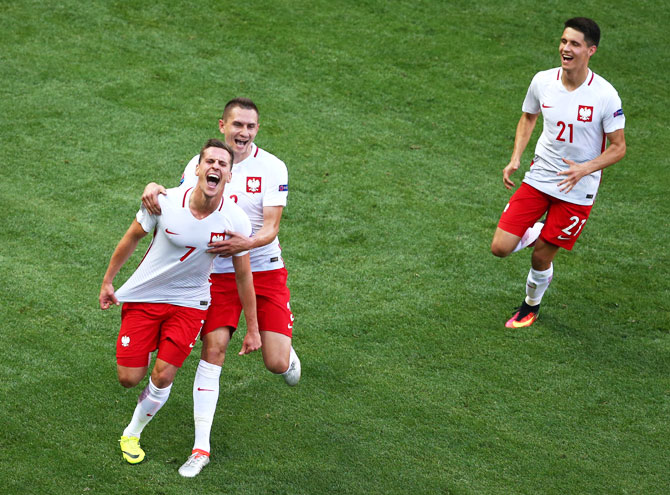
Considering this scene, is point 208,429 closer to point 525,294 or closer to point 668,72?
point 525,294

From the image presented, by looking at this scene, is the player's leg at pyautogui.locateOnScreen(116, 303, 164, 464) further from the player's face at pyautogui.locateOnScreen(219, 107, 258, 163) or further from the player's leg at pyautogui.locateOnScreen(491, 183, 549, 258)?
the player's leg at pyautogui.locateOnScreen(491, 183, 549, 258)

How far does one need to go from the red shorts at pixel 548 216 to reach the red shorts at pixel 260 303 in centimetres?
227

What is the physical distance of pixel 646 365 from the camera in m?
6.56

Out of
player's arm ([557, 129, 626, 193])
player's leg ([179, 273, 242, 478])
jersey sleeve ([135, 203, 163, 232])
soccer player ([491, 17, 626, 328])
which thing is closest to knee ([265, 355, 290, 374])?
player's leg ([179, 273, 242, 478])

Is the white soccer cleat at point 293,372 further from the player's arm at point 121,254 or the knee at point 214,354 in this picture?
the player's arm at point 121,254

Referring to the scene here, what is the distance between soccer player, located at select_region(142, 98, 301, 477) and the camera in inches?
202

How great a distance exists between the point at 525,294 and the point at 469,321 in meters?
0.82

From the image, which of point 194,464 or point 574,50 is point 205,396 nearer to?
point 194,464

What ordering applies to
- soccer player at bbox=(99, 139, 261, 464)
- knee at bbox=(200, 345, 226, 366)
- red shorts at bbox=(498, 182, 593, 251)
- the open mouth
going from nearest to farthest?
the open mouth
soccer player at bbox=(99, 139, 261, 464)
knee at bbox=(200, 345, 226, 366)
red shorts at bbox=(498, 182, 593, 251)

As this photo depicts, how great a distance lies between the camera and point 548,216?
6.94 m

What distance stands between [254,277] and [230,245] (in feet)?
2.63

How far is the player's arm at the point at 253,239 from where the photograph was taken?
15.9 feet

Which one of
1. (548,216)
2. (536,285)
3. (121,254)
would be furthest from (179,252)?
(548,216)

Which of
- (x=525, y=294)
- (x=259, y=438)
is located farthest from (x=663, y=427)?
Answer: (x=259, y=438)
